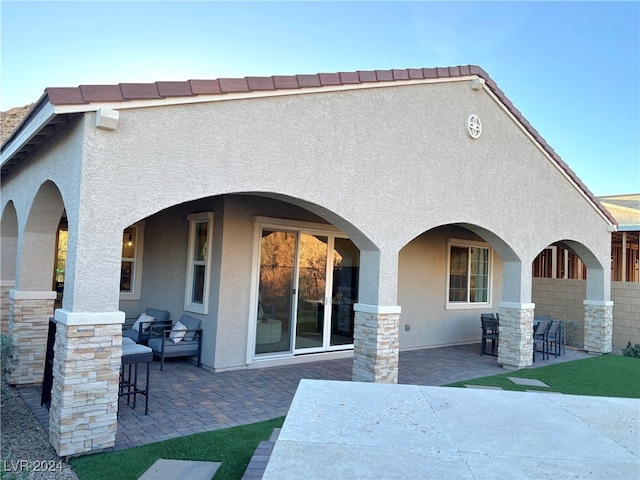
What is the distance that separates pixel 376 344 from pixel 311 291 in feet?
9.10

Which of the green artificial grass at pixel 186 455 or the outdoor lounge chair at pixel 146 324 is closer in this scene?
the green artificial grass at pixel 186 455

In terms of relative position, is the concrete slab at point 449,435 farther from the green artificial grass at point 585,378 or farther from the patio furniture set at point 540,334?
the patio furniture set at point 540,334

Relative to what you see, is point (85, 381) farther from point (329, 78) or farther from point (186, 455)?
point (329, 78)

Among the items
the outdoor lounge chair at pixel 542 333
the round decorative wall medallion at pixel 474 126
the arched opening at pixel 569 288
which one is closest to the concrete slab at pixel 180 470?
the round decorative wall medallion at pixel 474 126

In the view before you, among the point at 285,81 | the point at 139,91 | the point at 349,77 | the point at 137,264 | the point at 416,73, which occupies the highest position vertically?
the point at 416,73

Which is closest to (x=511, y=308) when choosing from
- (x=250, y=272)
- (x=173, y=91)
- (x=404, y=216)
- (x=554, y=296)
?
(x=404, y=216)

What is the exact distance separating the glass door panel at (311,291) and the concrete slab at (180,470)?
16.2 feet

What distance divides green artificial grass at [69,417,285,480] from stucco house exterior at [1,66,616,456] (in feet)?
0.97

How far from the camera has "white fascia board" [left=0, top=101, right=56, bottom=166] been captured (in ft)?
16.3

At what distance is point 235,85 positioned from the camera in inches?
225

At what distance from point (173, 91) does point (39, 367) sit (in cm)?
510

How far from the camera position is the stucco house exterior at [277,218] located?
487 cm

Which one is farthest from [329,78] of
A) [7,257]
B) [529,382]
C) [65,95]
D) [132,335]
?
[7,257]

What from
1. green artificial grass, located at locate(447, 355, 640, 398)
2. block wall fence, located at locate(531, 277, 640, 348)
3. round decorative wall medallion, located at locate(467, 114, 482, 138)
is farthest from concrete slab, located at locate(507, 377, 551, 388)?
block wall fence, located at locate(531, 277, 640, 348)
